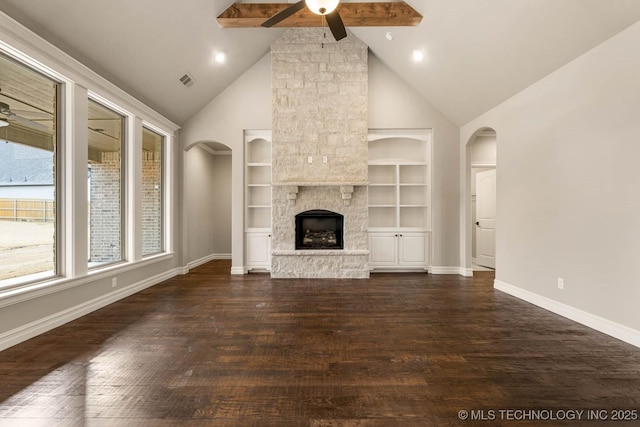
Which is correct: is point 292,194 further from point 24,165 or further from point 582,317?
point 582,317

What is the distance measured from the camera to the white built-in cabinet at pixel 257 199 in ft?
19.0

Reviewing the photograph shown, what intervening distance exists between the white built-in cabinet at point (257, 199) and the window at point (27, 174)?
299cm

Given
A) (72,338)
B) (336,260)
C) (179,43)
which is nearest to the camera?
(72,338)

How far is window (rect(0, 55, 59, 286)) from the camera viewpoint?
2654 mm

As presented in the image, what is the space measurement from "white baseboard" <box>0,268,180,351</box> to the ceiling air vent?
3182mm

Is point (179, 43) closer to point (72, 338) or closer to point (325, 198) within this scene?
point (325, 198)

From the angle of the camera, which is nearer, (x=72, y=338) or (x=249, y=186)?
(x=72, y=338)

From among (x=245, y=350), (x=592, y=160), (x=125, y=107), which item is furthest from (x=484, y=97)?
(x=125, y=107)

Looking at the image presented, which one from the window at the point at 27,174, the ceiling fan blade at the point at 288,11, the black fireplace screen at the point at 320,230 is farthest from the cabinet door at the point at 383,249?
the window at the point at 27,174

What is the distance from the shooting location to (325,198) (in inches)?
217

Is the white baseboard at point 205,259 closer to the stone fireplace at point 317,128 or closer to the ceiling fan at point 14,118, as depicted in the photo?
the stone fireplace at point 317,128

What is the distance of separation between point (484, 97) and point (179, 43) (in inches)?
178

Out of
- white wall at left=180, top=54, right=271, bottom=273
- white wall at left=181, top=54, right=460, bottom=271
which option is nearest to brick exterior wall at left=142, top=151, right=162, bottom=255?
white wall at left=181, top=54, right=460, bottom=271

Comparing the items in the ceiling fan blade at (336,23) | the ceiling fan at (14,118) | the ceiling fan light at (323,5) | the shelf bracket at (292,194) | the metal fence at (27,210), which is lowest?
the metal fence at (27,210)
